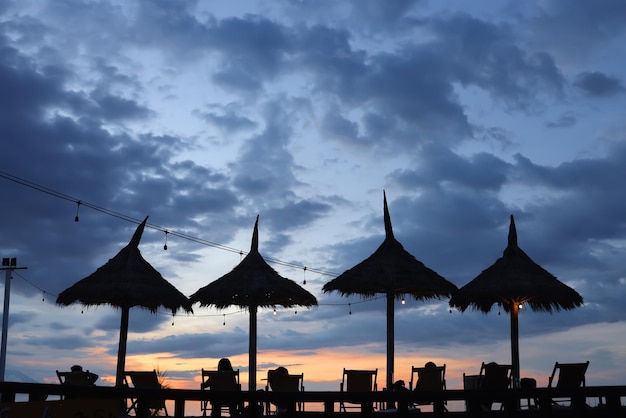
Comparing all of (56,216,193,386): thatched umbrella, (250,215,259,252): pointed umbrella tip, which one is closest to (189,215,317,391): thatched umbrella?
(250,215,259,252): pointed umbrella tip

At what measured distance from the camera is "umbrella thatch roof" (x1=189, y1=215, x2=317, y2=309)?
67.9 ft

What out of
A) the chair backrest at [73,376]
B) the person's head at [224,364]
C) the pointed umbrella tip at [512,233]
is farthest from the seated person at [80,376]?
the pointed umbrella tip at [512,233]

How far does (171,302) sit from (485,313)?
8725mm

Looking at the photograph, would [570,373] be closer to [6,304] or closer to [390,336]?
[390,336]

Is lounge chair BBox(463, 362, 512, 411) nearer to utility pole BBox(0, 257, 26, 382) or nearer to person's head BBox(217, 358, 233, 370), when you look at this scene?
person's head BBox(217, 358, 233, 370)

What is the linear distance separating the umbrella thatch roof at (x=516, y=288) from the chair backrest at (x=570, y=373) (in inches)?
203

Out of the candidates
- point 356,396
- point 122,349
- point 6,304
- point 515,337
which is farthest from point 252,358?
point 6,304

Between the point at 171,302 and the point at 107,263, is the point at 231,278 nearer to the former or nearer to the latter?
the point at 171,302

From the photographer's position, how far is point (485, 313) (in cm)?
2264

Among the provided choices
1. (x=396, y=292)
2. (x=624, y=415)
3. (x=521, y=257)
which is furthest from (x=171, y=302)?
(x=624, y=415)

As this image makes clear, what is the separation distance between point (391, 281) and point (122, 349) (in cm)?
693

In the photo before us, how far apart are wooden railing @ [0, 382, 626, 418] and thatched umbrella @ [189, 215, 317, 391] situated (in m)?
8.15

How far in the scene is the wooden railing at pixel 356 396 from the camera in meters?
10.2

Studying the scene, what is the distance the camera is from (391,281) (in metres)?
19.1
